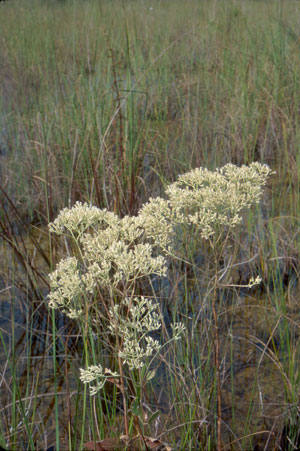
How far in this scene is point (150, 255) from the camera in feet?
4.36

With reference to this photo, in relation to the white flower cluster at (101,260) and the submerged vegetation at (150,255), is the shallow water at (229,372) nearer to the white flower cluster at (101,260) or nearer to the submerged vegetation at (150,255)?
the submerged vegetation at (150,255)

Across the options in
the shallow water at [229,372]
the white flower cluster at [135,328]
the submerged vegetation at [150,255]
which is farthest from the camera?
the shallow water at [229,372]

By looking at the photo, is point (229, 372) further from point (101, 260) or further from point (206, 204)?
point (101, 260)

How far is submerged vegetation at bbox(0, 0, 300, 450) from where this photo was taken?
135 cm

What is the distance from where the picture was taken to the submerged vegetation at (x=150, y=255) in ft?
4.44

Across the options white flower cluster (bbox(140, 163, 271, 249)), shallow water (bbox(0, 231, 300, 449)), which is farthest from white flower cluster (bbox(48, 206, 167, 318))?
shallow water (bbox(0, 231, 300, 449))

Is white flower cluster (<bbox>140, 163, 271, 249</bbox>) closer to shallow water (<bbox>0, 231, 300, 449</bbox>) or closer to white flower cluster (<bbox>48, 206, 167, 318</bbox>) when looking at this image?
white flower cluster (<bbox>48, 206, 167, 318</bbox>)

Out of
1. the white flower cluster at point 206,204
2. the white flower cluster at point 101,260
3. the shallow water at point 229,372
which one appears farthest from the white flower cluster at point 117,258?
the shallow water at point 229,372

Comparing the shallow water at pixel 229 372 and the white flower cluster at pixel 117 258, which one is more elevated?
the white flower cluster at pixel 117 258

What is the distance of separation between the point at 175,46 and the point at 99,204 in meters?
3.18

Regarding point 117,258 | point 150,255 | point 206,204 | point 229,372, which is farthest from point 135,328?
point 229,372

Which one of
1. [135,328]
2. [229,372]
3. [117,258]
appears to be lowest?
[229,372]

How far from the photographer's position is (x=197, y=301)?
239 cm

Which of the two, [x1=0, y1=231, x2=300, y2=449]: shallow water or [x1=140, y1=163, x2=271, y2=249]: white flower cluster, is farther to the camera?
[x1=0, y1=231, x2=300, y2=449]: shallow water
